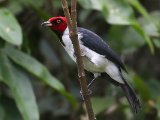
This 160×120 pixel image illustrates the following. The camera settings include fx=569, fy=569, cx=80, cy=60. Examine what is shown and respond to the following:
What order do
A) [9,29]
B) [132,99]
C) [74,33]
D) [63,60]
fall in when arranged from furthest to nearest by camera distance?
[63,60] < [9,29] < [132,99] < [74,33]

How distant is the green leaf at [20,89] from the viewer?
11.3 ft

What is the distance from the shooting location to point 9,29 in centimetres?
353

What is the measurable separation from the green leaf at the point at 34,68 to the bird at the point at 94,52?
0.58m

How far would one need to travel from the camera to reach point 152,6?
5430 millimetres

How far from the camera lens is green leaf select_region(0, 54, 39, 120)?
11.3 ft

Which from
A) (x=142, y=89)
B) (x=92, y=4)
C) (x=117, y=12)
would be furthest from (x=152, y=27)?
(x=92, y=4)

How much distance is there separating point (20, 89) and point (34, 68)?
21cm

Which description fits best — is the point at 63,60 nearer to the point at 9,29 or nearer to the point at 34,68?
the point at 34,68

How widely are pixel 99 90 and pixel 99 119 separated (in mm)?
806

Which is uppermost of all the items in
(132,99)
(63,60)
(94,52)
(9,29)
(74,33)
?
(63,60)

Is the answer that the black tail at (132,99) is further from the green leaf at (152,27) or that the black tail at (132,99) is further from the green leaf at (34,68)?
the green leaf at (152,27)

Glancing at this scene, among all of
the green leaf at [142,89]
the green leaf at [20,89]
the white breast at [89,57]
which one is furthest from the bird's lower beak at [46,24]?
the green leaf at [142,89]

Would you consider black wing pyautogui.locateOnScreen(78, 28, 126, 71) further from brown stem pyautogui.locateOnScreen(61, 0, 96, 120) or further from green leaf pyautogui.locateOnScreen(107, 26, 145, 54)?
green leaf pyautogui.locateOnScreen(107, 26, 145, 54)

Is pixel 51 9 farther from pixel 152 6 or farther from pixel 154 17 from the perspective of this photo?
pixel 152 6
